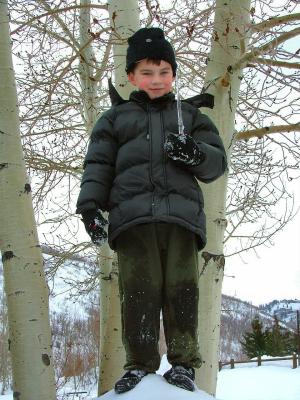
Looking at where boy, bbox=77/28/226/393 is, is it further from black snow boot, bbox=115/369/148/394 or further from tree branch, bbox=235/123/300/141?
tree branch, bbox=235/123/300/141

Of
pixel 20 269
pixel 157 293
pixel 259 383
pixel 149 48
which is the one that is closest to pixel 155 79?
pixel 149 48

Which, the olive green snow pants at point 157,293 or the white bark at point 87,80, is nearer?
the olive green snow pants at point 157,293

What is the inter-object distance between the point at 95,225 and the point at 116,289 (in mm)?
1723

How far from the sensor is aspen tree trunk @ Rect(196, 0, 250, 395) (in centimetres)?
294

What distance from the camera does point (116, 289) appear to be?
379cm

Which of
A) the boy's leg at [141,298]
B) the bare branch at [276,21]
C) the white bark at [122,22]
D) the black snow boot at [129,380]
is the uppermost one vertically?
the white bark at [122,22]

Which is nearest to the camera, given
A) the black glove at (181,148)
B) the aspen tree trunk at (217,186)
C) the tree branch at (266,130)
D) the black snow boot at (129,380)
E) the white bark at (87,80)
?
the black snow boot at (129,380)

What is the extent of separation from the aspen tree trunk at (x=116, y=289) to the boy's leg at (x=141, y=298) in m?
1.53

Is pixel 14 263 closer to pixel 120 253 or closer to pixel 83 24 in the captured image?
pixel 120 253

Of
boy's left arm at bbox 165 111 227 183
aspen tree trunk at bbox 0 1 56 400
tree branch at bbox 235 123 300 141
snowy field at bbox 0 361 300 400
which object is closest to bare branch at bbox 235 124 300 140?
tree branch at bbox 235 123 300 141

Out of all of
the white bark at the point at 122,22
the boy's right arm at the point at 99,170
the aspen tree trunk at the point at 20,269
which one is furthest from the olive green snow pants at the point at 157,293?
the white bark at the point at 122,22

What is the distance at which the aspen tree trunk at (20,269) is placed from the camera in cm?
249

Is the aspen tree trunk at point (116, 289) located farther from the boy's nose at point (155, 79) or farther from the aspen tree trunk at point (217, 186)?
the boy's nose at point (155, 79)

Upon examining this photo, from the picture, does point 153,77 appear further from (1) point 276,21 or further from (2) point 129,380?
(1) point 276,21
